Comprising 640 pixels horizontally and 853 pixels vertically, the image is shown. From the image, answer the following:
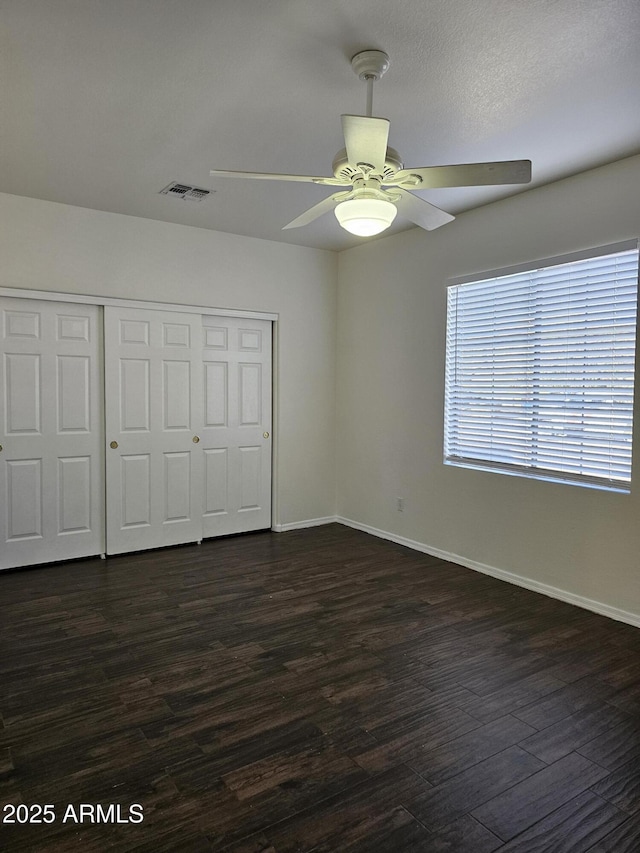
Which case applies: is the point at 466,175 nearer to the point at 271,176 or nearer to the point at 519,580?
the point at 271,176

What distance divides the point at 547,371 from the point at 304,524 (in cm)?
290

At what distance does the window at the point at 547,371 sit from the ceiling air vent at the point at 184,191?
2086 mm

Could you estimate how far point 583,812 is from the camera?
6.17 feet

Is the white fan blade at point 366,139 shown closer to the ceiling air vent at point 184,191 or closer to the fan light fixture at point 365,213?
the fan light fixture at point 365,213

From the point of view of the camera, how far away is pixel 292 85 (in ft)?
8.46

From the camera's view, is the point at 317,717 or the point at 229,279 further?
the point at 229,279

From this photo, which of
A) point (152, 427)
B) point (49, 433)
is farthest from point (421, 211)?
point (49, 433)

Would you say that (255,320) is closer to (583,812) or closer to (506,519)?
(506,519)

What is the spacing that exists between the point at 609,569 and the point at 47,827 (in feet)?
10.5

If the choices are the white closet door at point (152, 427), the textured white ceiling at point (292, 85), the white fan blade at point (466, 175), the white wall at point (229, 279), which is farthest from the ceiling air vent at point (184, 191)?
the white fan blade at point (466, 175)

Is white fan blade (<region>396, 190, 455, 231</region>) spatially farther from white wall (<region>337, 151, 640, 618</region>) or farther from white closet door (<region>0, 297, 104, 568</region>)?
white closet door (<region>0, 297, 104, 568</region>)

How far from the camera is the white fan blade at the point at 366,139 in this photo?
6.43 ft

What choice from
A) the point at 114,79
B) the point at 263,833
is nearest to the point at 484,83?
the point at 114,79

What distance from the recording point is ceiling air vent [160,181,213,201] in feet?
12.7
